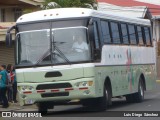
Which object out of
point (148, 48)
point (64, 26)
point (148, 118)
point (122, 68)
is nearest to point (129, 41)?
point (122, 68)

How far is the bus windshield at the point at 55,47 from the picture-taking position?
735 inches

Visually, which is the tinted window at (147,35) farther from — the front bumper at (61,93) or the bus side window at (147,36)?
the front bumper at (61,93)

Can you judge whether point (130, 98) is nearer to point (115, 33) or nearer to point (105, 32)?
point (115, 33)

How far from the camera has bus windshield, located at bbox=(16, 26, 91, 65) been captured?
18672mm


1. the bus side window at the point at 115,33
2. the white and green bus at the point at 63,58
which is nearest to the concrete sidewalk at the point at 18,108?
the white and green bus at the point at 63,58

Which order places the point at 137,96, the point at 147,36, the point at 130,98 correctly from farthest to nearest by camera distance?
the point at 147,36 < the point at 130,98 < the point at 137,96

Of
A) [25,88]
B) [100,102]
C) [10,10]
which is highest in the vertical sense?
[10,10]

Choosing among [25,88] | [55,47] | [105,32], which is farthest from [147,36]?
[25,88]

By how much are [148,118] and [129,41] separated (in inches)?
262

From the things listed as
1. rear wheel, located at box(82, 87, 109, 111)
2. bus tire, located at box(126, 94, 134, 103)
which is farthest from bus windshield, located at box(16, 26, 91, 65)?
bus tire, located at box(126, 94, 134, 103)

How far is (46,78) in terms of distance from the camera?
18.8 metres

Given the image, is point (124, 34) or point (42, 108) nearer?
point (42, 108)

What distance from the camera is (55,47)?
18797 mm

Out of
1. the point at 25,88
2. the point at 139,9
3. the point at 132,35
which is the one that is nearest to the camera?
the point at 25,88
